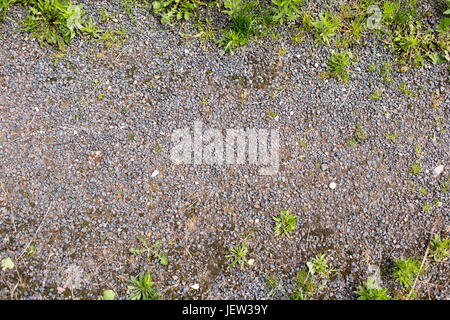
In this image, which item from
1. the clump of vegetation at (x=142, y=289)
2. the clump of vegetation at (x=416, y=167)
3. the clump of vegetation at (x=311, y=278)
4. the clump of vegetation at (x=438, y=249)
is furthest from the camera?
the clump of vegetation at (x=416, y=167)

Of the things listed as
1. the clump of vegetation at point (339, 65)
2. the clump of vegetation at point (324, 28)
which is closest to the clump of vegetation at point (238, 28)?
the clump of vegetation at point (324, 28)

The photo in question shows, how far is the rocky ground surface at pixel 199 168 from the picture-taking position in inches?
130

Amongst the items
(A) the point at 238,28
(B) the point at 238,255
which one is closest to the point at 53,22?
(A) the point at 238,28

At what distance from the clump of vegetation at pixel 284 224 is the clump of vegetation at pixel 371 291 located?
33.9 inches

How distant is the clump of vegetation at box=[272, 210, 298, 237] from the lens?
3402 mm

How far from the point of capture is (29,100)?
350 centimetres

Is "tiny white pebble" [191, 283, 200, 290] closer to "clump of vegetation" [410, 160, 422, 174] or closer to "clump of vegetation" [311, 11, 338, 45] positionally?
"clump of vegetation" [410, 160, 422, 174]

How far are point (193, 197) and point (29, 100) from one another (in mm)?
1937

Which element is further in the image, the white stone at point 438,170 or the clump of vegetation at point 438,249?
the white stone at point 438,170

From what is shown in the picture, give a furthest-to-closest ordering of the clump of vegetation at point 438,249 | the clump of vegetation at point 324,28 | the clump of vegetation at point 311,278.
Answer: the clump of vegetation at point 324,28, the clump of vegetation at point 438,249, the clump of vegetation at point 311,278

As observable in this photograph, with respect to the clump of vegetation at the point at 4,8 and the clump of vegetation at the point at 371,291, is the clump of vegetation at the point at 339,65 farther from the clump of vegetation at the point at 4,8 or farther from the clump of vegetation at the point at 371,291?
the clump of vegetation at the point at 4,8

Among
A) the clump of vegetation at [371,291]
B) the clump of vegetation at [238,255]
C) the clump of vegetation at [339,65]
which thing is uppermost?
the clump of vegetation at [339,65]

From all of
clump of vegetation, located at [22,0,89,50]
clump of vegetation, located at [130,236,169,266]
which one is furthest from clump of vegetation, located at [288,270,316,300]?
clump of vegetation, located at [22,0,89,50]

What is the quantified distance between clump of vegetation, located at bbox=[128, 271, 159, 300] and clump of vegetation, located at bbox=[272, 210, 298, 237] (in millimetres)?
1290
